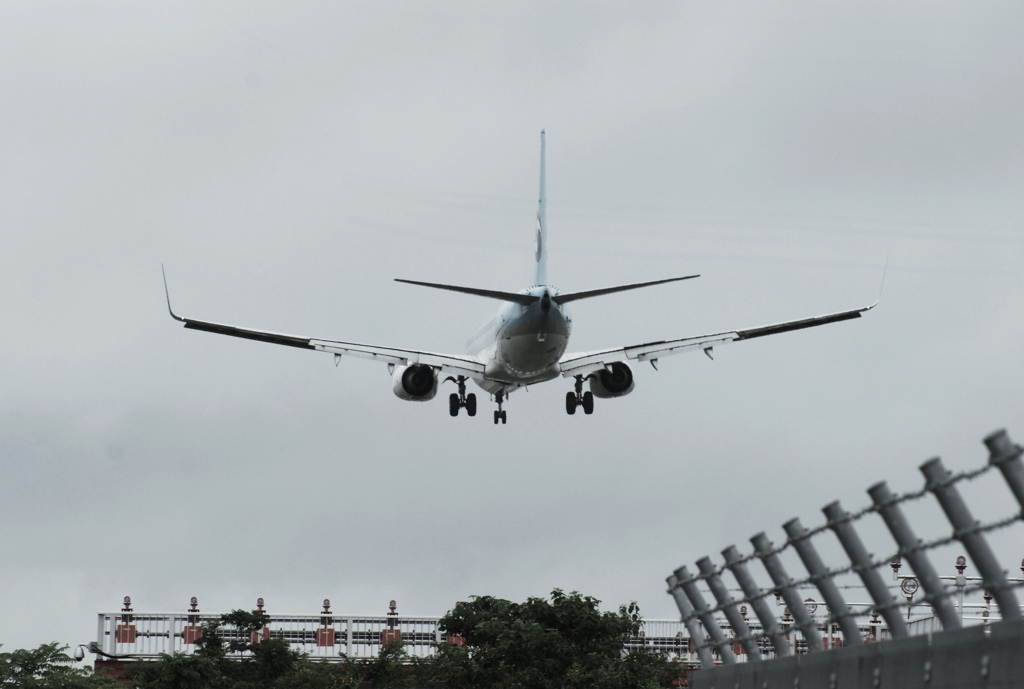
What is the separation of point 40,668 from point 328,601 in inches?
1378

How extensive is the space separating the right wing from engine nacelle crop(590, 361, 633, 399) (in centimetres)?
513

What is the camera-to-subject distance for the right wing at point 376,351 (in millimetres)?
73506

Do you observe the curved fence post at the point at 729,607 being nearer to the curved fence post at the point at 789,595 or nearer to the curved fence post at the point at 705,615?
the curved fence post at the point at 705,615

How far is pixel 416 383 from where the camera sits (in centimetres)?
7238

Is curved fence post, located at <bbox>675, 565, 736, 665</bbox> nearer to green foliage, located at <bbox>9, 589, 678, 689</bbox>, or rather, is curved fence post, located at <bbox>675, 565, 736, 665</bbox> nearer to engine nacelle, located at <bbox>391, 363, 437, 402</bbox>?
engine nacelle, located at <bbox>391, 363, 437, 402</bbox>

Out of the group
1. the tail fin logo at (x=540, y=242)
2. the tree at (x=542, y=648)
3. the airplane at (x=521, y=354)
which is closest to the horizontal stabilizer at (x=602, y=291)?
the airplane at (x=521, y=354)

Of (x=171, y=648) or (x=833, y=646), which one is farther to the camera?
(x=171, y=648)

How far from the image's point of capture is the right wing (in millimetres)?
73506

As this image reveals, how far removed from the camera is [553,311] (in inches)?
2653

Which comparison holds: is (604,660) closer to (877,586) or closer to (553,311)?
(553,311)

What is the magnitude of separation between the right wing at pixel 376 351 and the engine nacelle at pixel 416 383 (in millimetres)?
1124

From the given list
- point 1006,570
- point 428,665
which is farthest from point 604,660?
point 1006,570

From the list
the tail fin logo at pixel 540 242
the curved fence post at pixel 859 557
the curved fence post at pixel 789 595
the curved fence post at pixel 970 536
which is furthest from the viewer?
the tail fin logo at pixel 540 242

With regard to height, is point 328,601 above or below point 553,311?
above
